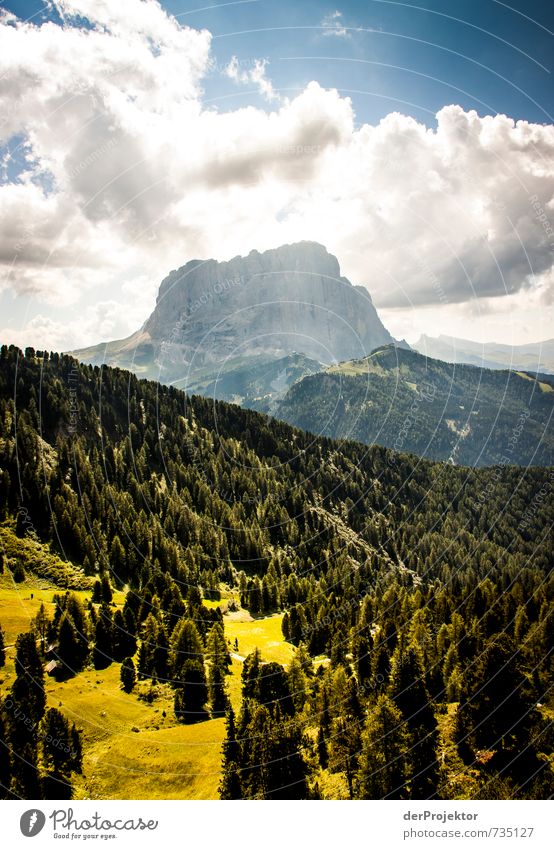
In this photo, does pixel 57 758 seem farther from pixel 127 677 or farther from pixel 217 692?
pixel 217 692

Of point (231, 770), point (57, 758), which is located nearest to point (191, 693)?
point (57, 758)

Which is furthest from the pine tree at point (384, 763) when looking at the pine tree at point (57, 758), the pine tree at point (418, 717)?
the pine tree at point (57, 758)

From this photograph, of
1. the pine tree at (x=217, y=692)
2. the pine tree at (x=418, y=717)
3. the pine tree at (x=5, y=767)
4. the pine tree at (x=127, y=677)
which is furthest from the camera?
the pine tree at (x=127, y=677)

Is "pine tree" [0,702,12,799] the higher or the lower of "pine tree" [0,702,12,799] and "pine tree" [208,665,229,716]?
the higher

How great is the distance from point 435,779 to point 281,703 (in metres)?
20.0

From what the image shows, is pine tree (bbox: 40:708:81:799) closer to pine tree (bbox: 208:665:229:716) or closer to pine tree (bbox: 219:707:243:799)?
pine tree (bbox: 219:707:243:799)

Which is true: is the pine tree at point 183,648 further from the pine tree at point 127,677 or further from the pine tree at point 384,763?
the pine tree at point 384,763

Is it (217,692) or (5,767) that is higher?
(5,767)

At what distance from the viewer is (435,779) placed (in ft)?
134

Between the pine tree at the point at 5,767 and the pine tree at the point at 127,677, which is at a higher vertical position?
the pine tree at the point at 5,767

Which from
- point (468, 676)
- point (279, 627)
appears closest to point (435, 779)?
point (468, 676)

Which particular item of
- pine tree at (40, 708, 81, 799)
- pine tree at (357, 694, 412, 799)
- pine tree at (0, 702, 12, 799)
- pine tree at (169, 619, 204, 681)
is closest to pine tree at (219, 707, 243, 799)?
pine tree at (357, 694, 412, 799)

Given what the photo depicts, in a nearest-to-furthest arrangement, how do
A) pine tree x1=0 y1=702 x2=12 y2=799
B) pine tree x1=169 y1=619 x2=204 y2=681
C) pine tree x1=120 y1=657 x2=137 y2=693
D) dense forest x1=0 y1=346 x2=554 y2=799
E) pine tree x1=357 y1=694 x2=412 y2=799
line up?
pine tree x1=0 y1=702 x2=12 y2=799
pine tree x1=357 y1=694 x2=412 y2=799
dense forest x1=0 y1=346 x2=554 y2=799
pine tree x1=120 y1=657 x2=137 y2=693
pine tree x1=169 y1=619 x2=204 y2=681
